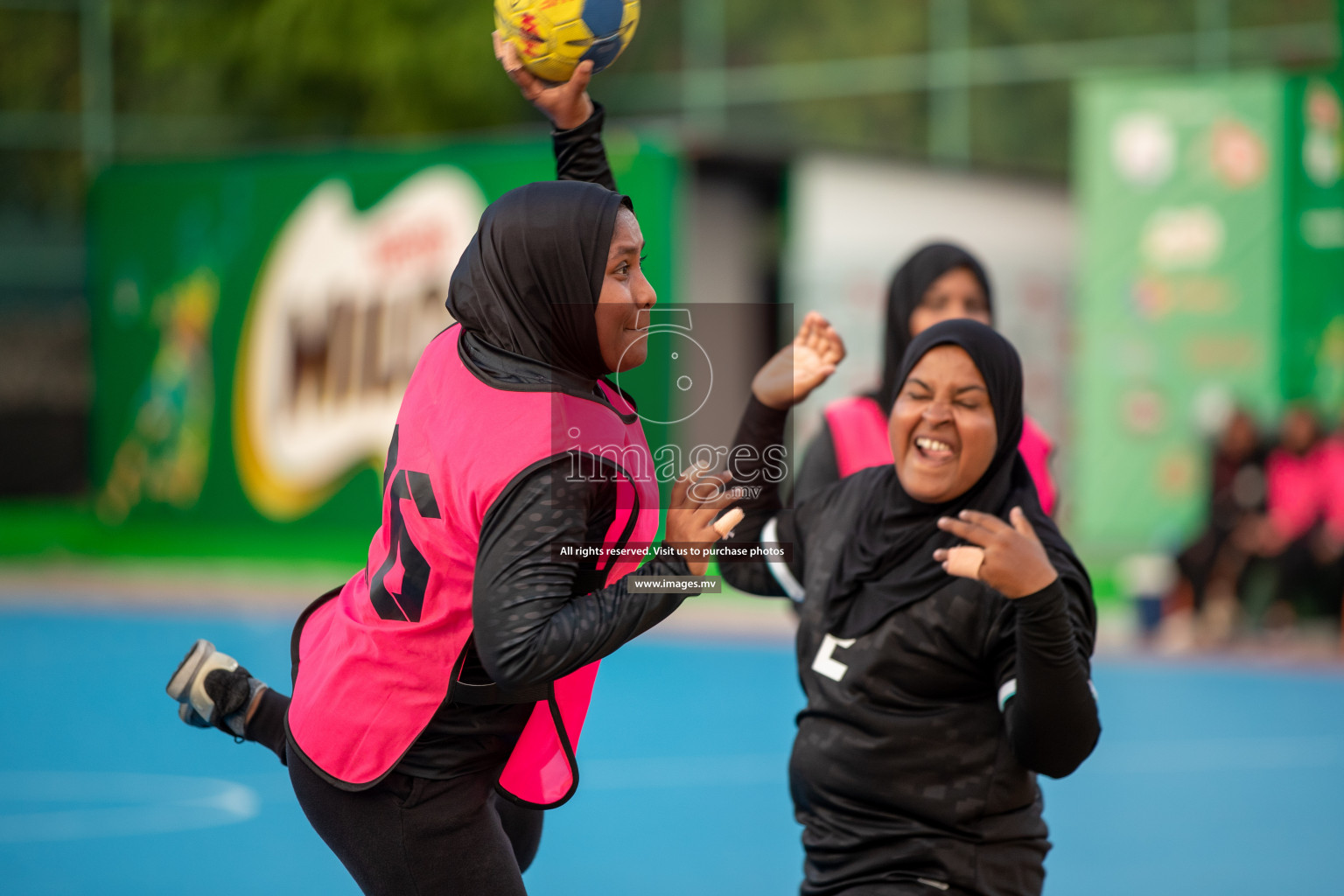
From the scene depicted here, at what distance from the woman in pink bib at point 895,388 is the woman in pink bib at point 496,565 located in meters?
1.26

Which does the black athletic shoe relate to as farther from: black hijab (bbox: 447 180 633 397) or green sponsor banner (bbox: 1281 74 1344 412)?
green sponsor banner (bbox: 1281 74 1344 412)

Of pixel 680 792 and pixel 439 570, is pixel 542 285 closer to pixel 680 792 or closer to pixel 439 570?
pixel 439 570

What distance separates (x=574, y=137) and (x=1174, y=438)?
11987mm

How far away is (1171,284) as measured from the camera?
14523 millimetres

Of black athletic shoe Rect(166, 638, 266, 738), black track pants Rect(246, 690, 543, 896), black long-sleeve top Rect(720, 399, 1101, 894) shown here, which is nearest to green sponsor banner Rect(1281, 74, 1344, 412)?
black long-sleeve top Rect(720, 399, 1101, 894)

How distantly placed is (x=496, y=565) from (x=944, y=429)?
1.11 m

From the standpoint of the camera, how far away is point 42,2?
2031 cm

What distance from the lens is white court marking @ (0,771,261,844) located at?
22.5ft

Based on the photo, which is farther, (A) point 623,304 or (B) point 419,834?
(B) point 419,834

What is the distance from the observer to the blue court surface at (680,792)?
620 centimetres

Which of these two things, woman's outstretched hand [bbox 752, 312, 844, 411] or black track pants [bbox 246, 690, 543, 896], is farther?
woman's outstretched hand [bbox 752, 312, 844, 411]

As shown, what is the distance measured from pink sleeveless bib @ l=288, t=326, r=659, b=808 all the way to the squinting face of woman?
2.18 meters

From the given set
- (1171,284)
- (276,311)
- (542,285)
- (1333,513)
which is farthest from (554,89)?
(276,311)

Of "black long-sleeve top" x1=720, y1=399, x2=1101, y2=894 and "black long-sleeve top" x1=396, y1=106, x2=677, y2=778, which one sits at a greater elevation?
"black long-sleeve top" x1=396, y1=106, x2=677, y2=778
